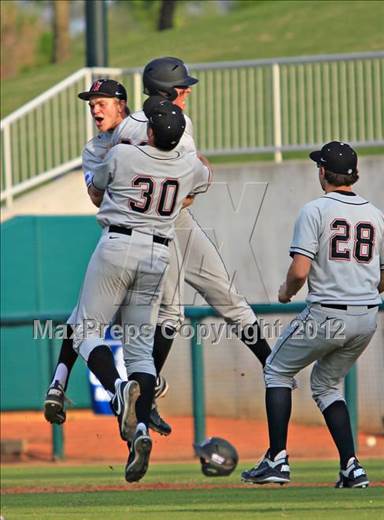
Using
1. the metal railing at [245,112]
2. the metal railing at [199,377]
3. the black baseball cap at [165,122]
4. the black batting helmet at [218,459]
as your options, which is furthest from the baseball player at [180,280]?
the metal railing at [245,112]

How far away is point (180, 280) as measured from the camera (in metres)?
11.1

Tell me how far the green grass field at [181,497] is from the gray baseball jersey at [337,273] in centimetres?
123

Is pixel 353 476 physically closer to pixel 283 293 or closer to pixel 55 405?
pixel 283 293

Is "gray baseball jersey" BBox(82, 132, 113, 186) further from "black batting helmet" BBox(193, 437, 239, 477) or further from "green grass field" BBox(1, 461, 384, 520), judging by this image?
"black batting helmet" BBox(193, 437, 239, 477)

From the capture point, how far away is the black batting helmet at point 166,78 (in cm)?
1092

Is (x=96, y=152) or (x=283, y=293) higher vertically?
(x=96, y=152)

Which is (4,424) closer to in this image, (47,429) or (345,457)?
(47,429)

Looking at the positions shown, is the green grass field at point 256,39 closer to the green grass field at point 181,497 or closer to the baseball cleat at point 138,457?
the green grass field at point 181,497

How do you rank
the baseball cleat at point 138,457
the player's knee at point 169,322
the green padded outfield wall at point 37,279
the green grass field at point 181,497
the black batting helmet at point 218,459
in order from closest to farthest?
the baseball cleat at point 138,457 < the green grass field at point 181,497 < the player's knee at point 169,322 < the black batting helmet at point 218,459 < the green padded outfield wall at point 37,279

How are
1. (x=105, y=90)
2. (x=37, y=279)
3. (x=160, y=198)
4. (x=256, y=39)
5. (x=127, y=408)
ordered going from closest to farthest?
(x=127, y=408), (x=160, y=198), (x=105, y=90), (x=37, y=279), (x=256, y=39)

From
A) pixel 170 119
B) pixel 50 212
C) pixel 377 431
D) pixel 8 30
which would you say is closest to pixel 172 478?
pixel 377 431

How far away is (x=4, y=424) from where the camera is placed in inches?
763

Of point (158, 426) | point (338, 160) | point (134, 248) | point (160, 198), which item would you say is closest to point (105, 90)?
point (160, 198)

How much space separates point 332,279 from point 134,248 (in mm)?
1417
